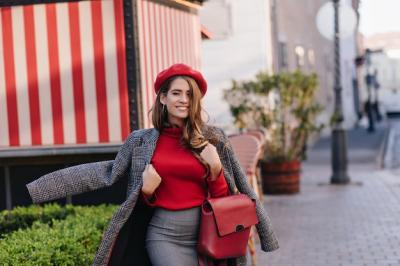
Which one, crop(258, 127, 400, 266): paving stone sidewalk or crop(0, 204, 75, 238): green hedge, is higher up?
crop(0, 204, 75, 238): green hedge

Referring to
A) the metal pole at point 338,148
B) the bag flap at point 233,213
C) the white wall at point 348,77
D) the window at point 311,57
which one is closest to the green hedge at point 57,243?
the bag flap at point 233,213

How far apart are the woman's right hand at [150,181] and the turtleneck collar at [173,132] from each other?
0.78 feet

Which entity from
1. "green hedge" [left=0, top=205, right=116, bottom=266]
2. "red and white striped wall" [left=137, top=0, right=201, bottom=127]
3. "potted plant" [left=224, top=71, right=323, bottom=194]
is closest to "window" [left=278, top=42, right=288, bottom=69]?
"potted plant" [left=224, top=71, right=323, bottom=194]

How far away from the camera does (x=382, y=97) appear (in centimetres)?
6956

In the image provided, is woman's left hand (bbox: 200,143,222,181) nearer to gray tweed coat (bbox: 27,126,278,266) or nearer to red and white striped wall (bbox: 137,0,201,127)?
gray tweed coat (bbox: 27,126,278,266)

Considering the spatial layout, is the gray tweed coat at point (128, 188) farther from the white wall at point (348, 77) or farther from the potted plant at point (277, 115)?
the white wall at point (348, 77)

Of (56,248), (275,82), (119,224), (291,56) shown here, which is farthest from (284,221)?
(291,56)

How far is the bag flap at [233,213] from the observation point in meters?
3.95

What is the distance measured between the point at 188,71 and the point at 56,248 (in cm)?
171

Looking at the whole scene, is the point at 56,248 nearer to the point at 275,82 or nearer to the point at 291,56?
the point at 275,82

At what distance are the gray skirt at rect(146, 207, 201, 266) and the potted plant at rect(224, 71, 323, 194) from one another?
28.9ft

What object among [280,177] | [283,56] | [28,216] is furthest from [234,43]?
[28,216]

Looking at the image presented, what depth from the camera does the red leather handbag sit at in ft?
12.9

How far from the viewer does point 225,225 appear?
396cm
